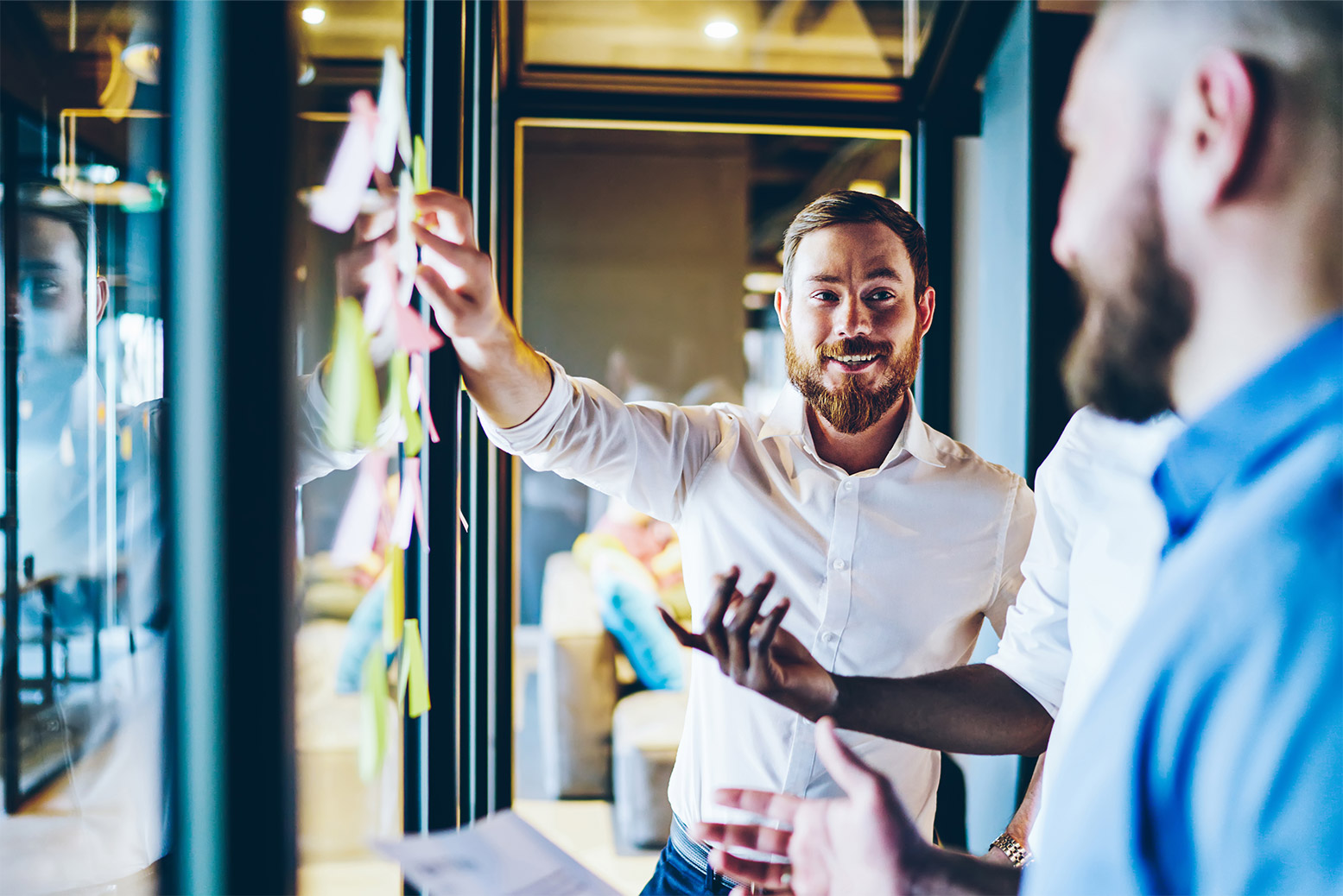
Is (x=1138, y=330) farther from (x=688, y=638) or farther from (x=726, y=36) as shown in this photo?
(x=726, y=36)

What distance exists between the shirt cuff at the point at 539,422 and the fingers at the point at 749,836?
2.04ft

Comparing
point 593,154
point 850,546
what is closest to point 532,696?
point 593,154

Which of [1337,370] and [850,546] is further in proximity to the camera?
[850,546]

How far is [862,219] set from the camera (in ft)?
5.18

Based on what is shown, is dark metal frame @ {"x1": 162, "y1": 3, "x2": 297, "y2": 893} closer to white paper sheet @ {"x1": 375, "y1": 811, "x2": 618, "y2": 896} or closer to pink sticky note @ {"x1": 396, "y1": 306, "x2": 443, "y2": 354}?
white paper sheet @ {"x1": 375, "y1": 811, "x2": 618, "y2": 896}

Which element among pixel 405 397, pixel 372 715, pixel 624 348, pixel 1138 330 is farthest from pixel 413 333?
pixel 624 348

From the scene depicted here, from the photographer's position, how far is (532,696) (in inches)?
148

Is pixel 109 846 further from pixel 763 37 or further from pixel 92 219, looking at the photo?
pixel 763 37

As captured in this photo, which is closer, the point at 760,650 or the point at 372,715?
the point at 372,715

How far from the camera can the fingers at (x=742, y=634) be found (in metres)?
1.03

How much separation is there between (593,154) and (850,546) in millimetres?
2183

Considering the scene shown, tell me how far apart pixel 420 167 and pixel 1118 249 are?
842 millimetres

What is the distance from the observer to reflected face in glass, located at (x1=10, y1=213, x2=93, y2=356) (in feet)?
3.86

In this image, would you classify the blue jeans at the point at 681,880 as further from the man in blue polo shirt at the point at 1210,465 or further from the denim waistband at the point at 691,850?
the man in blue polo shirt at the point at 1210,465
